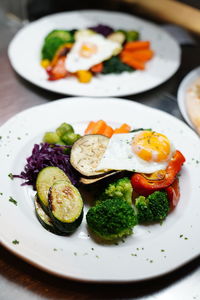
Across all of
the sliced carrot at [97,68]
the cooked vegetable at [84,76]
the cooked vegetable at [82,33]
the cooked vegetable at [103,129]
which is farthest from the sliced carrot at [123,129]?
the cooked vegetable at [82,33]

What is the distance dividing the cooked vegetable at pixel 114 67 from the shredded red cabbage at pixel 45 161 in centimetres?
114

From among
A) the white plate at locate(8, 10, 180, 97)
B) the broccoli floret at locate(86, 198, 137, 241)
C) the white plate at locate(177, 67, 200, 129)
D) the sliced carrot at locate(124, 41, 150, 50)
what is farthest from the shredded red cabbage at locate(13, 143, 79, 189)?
the sliced carrot at locate(124, 41, 150, 50)

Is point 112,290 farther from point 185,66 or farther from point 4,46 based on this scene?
point 4,46

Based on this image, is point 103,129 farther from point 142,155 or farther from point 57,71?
point 57,71

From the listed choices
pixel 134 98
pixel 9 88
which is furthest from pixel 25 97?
pixel 134 98

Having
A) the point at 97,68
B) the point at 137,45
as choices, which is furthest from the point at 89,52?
the point at 137,45

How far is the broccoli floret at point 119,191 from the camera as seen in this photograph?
2.22 m

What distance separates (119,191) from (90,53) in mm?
1722

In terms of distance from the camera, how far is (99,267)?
6.15 ft

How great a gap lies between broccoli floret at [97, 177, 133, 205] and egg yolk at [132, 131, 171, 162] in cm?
21

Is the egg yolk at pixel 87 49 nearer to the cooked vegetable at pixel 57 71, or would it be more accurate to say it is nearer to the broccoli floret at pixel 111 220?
the cooked vegetable at pixel 57 71

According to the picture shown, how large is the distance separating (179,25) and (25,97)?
2.02 m

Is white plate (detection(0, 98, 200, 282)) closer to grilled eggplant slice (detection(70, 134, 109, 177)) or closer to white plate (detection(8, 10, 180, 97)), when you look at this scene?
grilled eggplant slice (detection(70, 134, 109, 177))

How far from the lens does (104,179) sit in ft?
7.49
